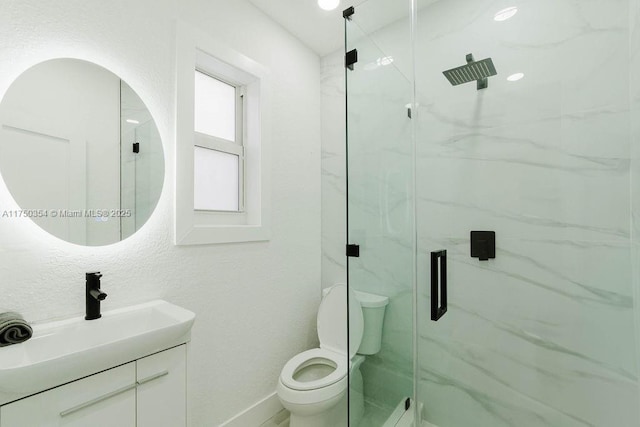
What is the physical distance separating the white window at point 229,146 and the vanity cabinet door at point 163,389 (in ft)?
2.03

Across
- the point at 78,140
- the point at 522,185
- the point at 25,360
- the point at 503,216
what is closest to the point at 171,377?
the point at 25,360

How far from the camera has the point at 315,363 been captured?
6.20ft

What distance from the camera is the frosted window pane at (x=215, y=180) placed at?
1.83 m

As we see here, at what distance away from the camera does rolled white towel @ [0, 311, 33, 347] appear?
0.92m

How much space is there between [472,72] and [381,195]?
2.85ft

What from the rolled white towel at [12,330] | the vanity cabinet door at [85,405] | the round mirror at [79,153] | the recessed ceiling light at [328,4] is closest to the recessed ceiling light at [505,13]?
the recessed ceiling light at [328,4]

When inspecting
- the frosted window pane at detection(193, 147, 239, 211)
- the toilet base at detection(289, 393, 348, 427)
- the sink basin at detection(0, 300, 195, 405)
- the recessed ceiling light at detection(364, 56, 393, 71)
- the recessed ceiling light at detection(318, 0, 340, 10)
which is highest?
the recessed ceiling light at detection(318, 0, 340, 10)

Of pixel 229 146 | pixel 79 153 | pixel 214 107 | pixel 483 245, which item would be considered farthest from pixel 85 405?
pixel 483 245

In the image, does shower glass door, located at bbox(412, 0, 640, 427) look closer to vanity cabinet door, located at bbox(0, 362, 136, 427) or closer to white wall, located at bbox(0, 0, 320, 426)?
white wall, located at bbox(0, 0, 320, 426)

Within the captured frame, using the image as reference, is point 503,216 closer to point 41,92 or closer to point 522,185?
point 522,185

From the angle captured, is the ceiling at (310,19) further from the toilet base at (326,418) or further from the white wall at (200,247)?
the toilet base at (326,418)

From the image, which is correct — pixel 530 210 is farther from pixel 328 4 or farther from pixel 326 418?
pixel 328 4

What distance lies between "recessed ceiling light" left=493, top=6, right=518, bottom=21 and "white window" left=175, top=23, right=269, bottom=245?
138cm

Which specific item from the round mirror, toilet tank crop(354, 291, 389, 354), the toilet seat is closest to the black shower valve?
toilet tank crop(354, 291, 389, 354)
